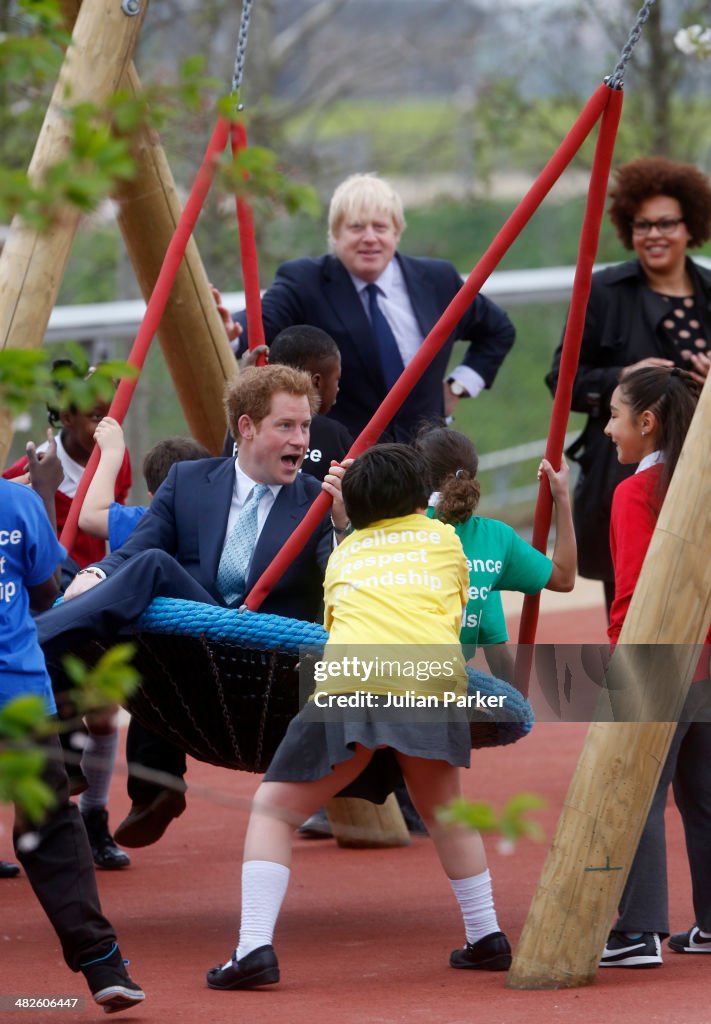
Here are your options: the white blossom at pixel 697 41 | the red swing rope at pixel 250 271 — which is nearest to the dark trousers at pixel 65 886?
the red swing rope at pixel 250 271

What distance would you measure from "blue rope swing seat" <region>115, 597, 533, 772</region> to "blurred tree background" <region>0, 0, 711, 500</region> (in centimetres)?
474

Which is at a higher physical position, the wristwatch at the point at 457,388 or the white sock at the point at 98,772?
the wristwatch at the point at 457,388

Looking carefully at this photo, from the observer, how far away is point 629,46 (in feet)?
12.1

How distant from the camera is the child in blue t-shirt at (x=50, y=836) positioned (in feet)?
11.3

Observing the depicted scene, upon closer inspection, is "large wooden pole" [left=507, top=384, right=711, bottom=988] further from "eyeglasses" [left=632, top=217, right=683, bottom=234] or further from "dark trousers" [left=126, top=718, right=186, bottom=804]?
"eyeglasses" [left=632, top=217, right=683, bottom=234]

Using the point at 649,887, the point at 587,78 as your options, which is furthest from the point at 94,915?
the point at 587,78

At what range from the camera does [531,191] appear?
395 cm

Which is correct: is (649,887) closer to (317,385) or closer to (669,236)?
(317,385)

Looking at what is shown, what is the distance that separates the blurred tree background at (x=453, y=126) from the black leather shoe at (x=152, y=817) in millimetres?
4293

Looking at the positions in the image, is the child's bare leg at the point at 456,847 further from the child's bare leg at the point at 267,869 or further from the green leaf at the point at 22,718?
the green leaf at the point at 22,718

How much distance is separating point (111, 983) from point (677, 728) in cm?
135

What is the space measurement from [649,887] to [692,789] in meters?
→ 0.28

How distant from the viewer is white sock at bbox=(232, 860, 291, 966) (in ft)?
12.0

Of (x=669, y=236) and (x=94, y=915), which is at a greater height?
(x=669, y=236)
